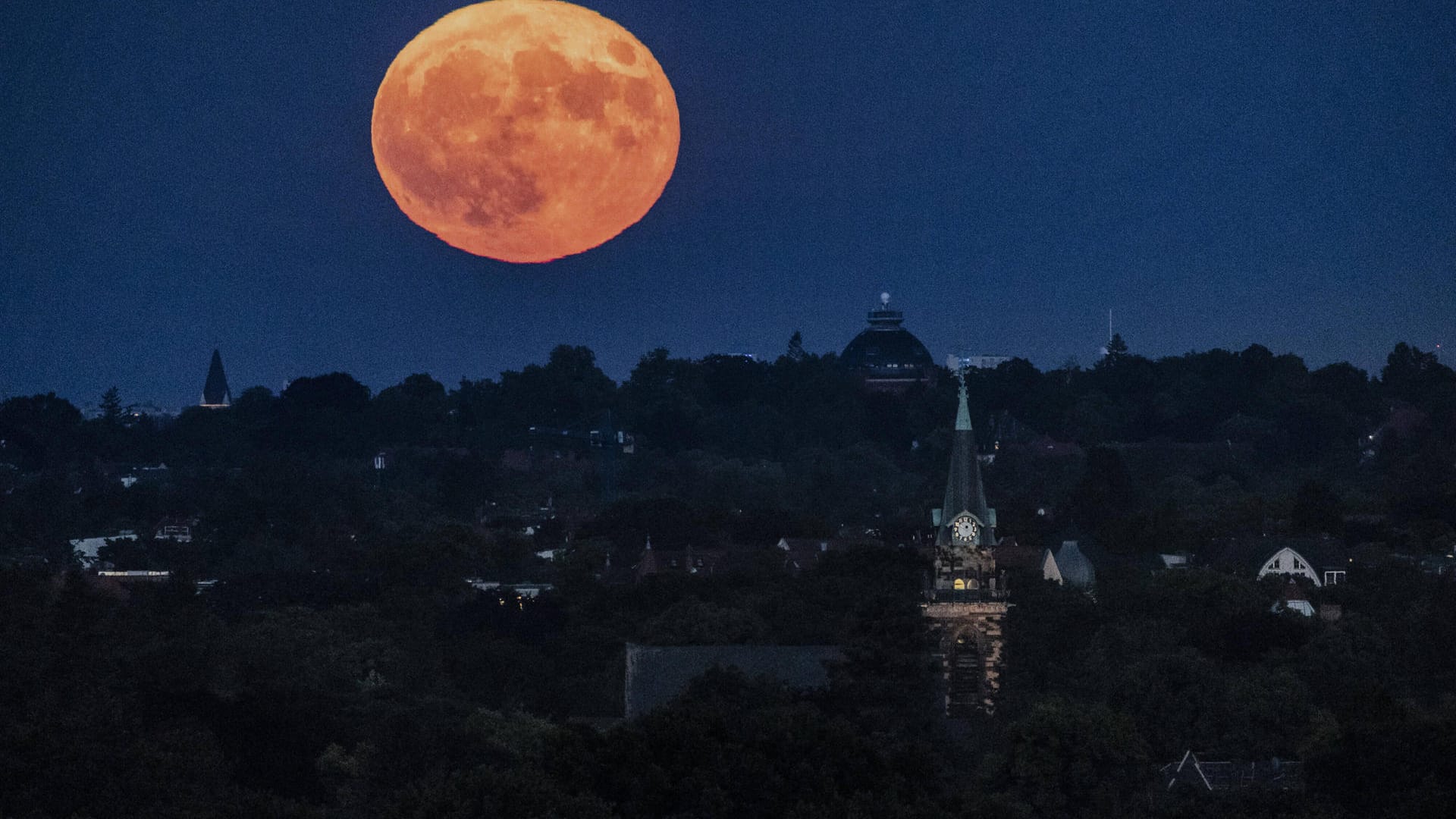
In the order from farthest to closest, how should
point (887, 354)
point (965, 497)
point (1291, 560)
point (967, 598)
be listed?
point (887, 354) → point (1291, 560) → point (965, 497) → point (967, 598)

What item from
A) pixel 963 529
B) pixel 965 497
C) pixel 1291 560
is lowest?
pixel 1291 560

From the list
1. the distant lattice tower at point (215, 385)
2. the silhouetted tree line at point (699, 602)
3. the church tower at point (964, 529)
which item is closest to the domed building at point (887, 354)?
the silhouetted tree line at point (699, 602)

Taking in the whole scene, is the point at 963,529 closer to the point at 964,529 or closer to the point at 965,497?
the point at 964,529

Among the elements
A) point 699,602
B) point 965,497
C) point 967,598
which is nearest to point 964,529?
point 965,497

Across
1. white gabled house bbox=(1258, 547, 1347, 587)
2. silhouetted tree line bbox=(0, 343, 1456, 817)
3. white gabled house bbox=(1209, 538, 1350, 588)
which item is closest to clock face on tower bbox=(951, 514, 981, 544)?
silhouetted tree line bbox=(0, 343, 1456, 817)

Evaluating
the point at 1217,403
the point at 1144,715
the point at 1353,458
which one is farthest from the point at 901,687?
the point at 1217,403

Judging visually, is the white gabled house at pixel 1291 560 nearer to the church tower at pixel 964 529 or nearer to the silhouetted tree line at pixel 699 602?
the silhouetted tree line at pixel 699 602

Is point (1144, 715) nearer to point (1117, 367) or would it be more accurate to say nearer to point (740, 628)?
point (740, 628)
